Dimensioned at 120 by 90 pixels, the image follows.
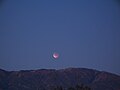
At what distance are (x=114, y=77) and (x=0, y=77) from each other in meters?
83.7

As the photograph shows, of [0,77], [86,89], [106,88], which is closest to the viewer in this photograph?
[86,89]

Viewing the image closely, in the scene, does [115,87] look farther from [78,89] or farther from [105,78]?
[78,89]

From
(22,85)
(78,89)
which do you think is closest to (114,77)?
(22,85)

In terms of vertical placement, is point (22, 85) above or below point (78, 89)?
below

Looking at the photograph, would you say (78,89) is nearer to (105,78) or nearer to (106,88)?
(106,88)

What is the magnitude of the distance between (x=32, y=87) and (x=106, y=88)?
4925cm


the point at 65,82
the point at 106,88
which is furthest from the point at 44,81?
the point at 106,88

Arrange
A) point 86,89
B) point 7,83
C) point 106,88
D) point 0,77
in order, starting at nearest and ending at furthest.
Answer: point 86,89 → point 106,88 → point 7,83 → point 0,77

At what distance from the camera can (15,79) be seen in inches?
7835

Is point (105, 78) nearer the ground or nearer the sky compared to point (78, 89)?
nearer the ground

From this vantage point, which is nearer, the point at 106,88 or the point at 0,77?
the point at 106,88

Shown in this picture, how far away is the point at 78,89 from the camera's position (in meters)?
54.5

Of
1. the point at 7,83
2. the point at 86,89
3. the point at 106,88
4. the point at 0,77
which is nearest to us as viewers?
the point at 86,89

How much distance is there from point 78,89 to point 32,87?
12735 cm
